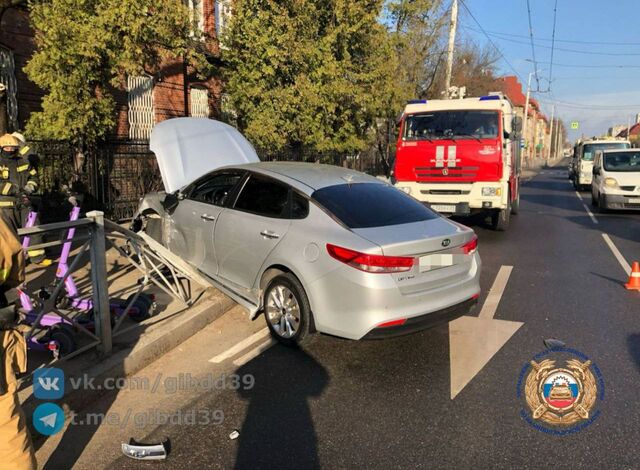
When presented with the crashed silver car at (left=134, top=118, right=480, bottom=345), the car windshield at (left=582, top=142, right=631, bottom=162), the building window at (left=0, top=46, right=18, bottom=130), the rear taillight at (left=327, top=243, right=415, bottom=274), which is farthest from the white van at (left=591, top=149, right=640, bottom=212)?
the building window at (left=0, top=46, right=18, bottom=130)

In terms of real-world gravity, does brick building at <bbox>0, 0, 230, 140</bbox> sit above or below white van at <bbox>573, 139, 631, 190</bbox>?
above

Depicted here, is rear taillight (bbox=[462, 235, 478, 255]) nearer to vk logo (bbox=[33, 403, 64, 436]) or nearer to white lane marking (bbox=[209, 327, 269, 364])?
white lane marking (bbox=[209, 327, 269, 364])

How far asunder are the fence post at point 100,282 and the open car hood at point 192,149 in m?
2.51

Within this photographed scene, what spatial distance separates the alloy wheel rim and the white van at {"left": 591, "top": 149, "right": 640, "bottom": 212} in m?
12.3

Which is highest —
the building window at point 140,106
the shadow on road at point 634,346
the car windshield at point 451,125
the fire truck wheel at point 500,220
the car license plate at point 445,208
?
the building window at point 140,106

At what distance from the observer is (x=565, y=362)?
4301 millimetres

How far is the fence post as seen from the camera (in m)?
3.92

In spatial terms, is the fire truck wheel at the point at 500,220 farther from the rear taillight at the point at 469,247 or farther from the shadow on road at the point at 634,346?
the rear taillight at the point at 469,247

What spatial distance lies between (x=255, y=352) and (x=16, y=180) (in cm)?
452

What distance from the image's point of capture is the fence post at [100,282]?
3.92 meters

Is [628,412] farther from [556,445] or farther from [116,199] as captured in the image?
[116,199]

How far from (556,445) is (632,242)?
840cm

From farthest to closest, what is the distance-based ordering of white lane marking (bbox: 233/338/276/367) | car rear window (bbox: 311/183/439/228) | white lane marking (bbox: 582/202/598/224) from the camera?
white lane marking (bbox: 582/202/598/224), car rear window (bbox: 311/183/439/228), white lane marking (bbox: 233/338/276/367)

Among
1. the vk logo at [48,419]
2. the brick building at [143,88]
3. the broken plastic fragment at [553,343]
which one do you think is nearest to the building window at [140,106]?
the brick building at [143,88]
